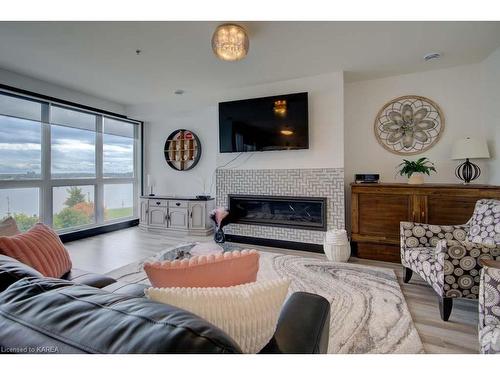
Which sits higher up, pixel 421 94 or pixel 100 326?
pixel 421 94

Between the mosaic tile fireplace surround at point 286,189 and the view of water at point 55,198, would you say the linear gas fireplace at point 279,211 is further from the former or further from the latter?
the view of water at point 55,198

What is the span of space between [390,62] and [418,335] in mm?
2926

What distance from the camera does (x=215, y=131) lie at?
15.8 ft

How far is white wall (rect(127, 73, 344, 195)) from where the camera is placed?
3.40 metres

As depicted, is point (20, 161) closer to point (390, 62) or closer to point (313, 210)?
point (313, 210)

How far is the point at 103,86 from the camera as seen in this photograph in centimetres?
396

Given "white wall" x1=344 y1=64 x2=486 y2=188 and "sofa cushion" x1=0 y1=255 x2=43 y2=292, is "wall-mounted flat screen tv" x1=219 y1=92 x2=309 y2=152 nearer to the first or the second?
"white wall" x1=344 y1=64 x2=486 y2=188

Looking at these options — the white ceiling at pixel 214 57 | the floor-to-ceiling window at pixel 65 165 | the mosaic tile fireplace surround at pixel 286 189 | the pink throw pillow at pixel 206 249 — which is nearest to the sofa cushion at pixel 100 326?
the white ceiling at pixel 214 57

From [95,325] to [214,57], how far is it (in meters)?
3.03

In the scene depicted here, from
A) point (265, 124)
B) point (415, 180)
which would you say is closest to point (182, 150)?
point (265, 124)

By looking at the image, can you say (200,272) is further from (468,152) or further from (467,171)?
(467,171)

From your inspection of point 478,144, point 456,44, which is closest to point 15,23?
point 456,44

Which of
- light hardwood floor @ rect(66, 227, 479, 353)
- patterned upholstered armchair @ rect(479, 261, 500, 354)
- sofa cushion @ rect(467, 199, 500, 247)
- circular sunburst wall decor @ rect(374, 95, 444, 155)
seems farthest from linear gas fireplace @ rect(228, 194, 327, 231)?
patterned upholstered armchair @ rect(479, 261, 500, 354)

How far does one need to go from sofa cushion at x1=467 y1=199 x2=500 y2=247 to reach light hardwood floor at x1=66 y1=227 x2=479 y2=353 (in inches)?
21.4
